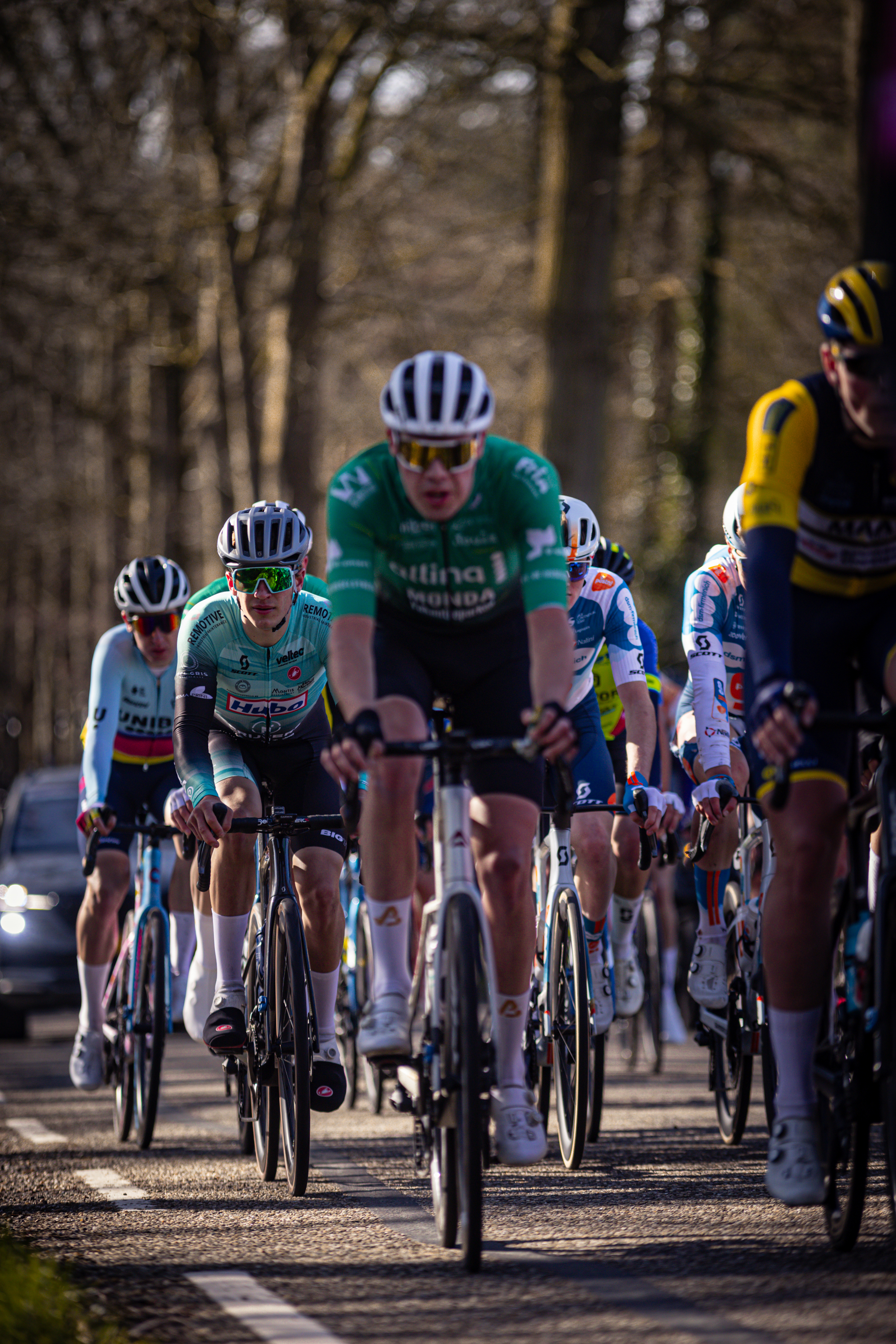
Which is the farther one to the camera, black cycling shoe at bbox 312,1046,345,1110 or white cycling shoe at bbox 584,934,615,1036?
white cycling shoe at bbox 584,934,615,1036

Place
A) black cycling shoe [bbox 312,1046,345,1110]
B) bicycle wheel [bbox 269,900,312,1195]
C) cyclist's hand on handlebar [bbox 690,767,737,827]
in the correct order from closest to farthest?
bicycle wheel [bbox 269,900,312,1195]
black cycling shoe [bbox 312,1046,345,1110]
cyclist's hand on handlebar [bbox 690,767,737,827]

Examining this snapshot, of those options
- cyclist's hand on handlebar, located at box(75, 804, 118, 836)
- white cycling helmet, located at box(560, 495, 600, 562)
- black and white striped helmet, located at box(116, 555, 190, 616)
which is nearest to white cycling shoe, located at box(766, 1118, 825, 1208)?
white cycling helmet, located at box(560, 495, 600, 562)

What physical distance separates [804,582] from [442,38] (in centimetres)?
1157

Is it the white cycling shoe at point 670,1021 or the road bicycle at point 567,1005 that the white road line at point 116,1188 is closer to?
the road bicycle at point 567,1005

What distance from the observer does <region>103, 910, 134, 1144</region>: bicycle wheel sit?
798cm

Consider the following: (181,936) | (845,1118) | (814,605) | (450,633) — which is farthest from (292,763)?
(845,1118)

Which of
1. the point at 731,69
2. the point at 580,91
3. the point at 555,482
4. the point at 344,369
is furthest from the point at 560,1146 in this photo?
the point at 344,369

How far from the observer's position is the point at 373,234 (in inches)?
810

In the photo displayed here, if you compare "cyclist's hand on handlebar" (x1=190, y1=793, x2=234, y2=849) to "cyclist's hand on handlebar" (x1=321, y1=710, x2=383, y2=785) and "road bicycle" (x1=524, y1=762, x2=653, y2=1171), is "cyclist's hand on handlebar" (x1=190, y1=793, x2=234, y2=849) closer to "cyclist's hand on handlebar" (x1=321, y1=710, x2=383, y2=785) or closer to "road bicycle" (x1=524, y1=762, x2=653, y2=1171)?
"road bicycle" (x1=524, y1=762, x2=653, y2=1171)

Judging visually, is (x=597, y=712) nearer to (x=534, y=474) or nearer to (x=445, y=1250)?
(x=534, y=474)

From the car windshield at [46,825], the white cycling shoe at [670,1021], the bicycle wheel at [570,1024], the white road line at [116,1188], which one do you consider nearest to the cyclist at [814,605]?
the bicycle wheel at [570,1024]

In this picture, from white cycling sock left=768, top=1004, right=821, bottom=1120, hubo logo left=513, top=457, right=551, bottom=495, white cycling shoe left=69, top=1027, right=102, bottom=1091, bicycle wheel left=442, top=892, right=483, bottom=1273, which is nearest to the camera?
bicycle wheel left=442, top=892, right=483, bottom=1273

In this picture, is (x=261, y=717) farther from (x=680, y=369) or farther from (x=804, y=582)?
(x=680, y=369)

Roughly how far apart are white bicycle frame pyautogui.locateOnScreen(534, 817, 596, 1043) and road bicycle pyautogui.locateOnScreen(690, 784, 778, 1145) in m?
0.59
